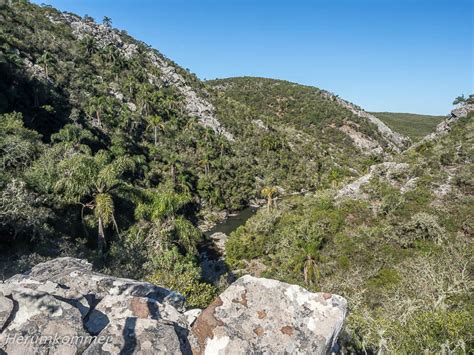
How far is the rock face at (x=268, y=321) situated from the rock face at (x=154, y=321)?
1cm

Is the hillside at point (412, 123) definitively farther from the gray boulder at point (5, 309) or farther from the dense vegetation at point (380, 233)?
the gray boulder at point (5, 309)

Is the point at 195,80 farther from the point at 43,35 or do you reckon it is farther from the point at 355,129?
the point at 355,129

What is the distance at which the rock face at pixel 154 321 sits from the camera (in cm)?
434

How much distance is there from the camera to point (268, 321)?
17.3ft

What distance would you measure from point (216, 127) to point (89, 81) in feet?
124

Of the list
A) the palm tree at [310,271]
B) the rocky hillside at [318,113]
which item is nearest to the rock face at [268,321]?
the palm tree at [310,271]

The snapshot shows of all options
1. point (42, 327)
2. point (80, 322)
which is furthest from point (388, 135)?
point (42, 327)

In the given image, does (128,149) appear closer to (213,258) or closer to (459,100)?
(213,258)

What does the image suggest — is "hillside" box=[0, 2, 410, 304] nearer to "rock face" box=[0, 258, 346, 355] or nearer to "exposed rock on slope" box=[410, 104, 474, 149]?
"rock face" box=[0, 258, 346, 355]

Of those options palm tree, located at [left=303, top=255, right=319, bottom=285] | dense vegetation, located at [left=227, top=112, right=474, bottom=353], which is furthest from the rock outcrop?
palm tree, located at [left=303, top=255, right=319, bottom=285]

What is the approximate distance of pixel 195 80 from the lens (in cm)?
11938

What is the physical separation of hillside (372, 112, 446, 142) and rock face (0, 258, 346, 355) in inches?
6202

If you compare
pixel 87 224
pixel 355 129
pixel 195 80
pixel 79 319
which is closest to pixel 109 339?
pixel 79 319

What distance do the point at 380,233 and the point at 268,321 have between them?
31250mm
